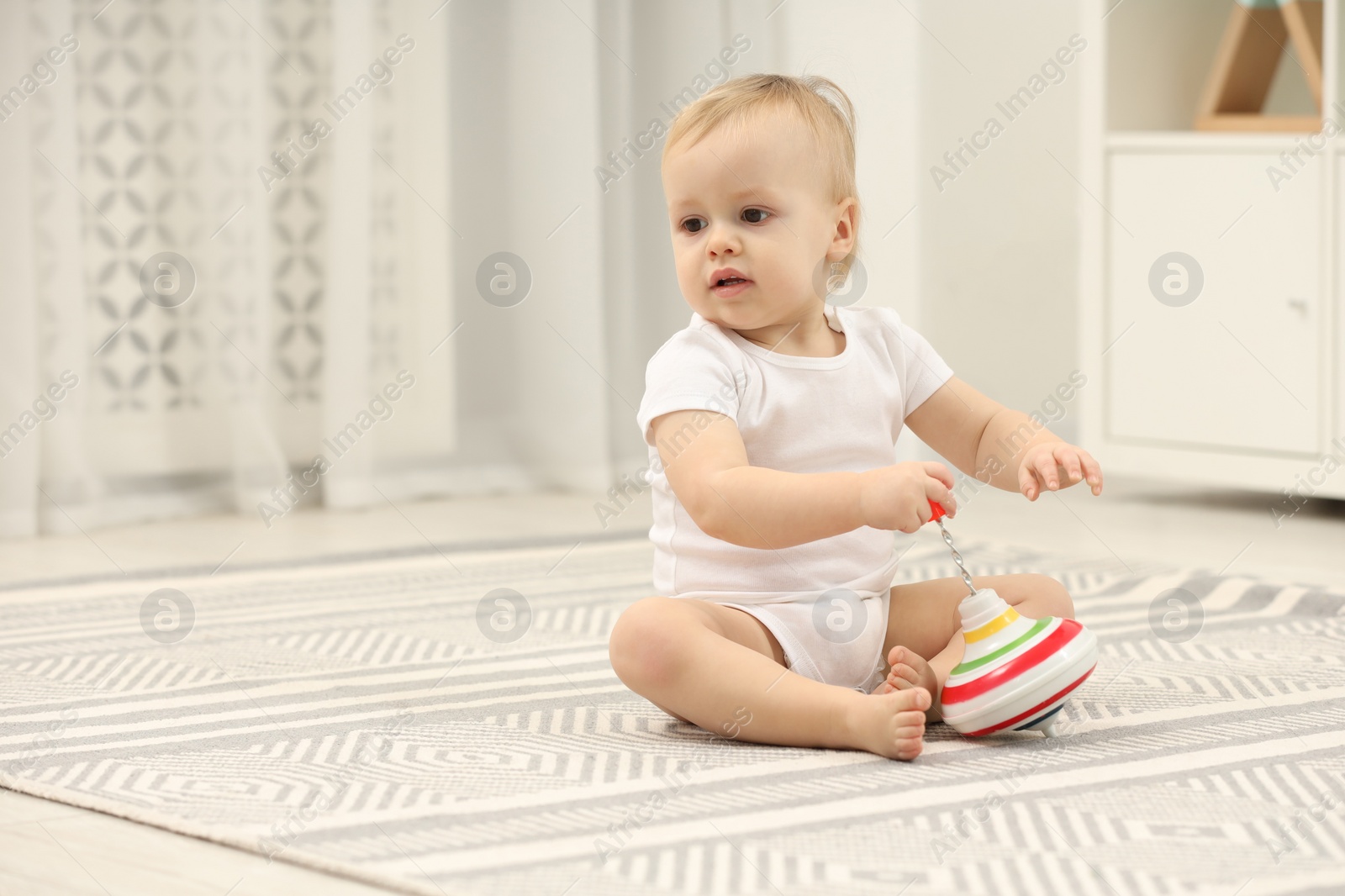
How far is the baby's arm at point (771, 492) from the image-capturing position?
0.80 meters

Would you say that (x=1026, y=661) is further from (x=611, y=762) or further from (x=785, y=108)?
(x=785, y=108)

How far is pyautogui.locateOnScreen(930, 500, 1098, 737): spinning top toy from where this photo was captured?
84 cm

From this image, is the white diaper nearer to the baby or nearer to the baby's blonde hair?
the baby

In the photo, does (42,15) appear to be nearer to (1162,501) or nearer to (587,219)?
(587,219)

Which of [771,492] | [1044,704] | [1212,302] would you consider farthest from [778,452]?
[1212,302]

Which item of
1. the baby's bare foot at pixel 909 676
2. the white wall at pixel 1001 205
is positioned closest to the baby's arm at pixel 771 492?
the baby's bare foot at pixel 909 676

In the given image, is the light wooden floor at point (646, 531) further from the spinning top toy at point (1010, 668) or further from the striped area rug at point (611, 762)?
the spinning top toy at point (1010, 668)

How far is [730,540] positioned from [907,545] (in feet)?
2.58

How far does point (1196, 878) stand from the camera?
25.3 inches

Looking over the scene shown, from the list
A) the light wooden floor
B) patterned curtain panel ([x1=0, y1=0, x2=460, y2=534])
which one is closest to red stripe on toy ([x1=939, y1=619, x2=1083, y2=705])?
the light wooden floor

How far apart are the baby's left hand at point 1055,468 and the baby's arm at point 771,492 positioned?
106mm

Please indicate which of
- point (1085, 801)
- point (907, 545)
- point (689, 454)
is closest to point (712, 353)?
point (689, 454)

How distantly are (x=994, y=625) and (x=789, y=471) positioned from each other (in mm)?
165

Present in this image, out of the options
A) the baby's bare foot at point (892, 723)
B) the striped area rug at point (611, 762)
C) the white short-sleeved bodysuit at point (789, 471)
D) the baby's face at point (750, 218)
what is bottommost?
the striped area rug at point (611, 762)
